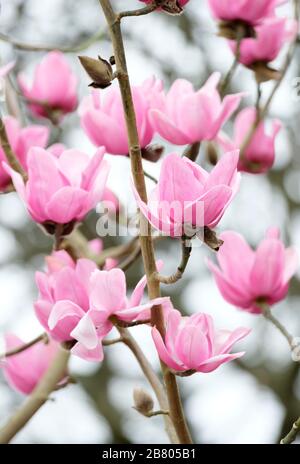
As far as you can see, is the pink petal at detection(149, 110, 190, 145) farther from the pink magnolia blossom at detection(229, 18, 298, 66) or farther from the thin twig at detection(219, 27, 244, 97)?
the pink magnolia blossom at detection(229, 18, 298, 66)

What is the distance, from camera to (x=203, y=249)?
240 centimetres

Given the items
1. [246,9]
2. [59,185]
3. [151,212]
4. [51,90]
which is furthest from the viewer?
[51,90]

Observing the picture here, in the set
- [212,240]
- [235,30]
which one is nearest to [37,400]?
[212,240]

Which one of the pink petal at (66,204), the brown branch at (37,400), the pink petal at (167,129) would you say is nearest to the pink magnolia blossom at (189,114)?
the pink petal at (167,129)

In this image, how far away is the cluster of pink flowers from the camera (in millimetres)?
559

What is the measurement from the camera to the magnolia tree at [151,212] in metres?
0.56

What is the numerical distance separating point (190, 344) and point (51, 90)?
540mm

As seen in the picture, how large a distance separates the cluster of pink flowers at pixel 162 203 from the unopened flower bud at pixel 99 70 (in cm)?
6

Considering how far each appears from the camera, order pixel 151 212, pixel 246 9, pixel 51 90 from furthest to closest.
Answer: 1. pixel 51 90
2. pixel 246 9
3. pixel 151 212

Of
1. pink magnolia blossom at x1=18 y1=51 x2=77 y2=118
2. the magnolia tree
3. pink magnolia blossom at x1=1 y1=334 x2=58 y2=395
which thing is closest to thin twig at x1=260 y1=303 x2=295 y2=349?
the magnolia tree

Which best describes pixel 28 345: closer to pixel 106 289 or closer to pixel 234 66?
pixel 106 289

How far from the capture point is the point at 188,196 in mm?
560

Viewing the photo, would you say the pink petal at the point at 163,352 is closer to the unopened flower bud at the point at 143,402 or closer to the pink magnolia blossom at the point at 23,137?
the unopened flower bud at the point at 143,402
